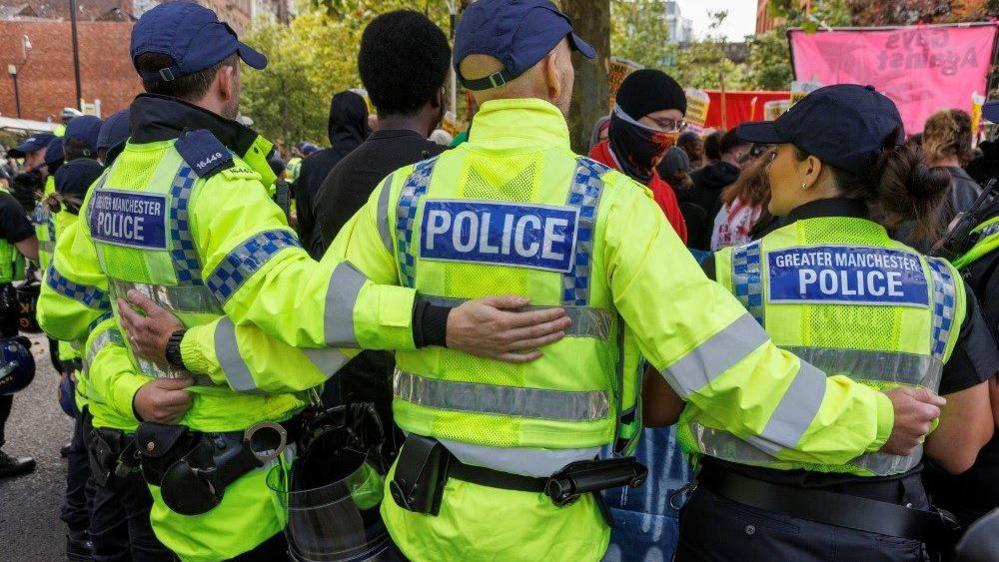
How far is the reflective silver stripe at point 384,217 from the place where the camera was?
1.83 meters

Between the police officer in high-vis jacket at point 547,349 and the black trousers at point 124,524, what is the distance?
1.15 metres

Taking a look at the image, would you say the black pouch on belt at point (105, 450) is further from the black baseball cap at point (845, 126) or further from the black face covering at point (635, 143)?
the black face covering at point (635, 143)

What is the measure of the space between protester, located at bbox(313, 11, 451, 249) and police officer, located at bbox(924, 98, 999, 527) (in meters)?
1.84

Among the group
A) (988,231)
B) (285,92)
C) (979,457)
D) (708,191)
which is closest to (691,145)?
(708,191)

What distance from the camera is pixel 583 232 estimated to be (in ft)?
5.32

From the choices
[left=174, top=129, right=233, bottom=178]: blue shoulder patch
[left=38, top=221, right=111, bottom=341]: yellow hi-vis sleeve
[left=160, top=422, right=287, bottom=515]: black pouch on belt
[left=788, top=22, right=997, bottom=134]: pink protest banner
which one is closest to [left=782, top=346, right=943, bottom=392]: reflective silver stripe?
[left=160, top=422, right=287, bottom=515]: black pouch on belt

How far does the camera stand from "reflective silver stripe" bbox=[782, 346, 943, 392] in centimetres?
176

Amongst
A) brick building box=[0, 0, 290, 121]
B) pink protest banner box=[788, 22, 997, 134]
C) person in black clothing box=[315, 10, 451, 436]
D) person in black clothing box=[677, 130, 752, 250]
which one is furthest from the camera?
brick building box=[0, 0, 290, 121]

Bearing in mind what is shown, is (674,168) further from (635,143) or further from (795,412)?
(795,412)

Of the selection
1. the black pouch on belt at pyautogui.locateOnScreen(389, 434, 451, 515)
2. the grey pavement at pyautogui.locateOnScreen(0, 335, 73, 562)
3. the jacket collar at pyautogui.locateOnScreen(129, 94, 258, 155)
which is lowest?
the grey pavement at pyautogui.locateOnScreen(0, 335, 73, 562)

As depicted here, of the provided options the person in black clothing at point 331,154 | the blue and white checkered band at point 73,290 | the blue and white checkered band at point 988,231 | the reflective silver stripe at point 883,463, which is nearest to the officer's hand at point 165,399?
the blue and white checkered band at point 73,290

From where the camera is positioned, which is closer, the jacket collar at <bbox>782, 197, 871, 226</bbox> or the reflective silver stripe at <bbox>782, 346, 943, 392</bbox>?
the reflective silver stripe at <bbox>782, 346, 943, 392</bbox>

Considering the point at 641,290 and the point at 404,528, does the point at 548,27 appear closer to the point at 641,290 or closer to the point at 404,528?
the point at 641,290

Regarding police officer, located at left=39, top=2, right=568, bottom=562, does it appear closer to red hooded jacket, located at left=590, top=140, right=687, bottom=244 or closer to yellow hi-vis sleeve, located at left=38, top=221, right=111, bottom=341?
yellow hi-vis sleeve, located at left=38, top=221, right=111, bottom=341
